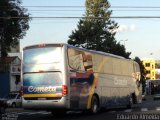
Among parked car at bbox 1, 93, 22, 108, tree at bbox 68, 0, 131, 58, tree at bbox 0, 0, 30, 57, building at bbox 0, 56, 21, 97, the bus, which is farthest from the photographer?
tree at bbox 68, 0, 131, 58

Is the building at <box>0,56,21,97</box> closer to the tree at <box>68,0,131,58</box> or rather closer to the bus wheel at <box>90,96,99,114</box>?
the tree at <box>68,0,131,58</box>

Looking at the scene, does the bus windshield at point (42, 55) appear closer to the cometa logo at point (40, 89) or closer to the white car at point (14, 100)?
the cometa logo at point (40, 89)

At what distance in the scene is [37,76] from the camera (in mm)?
23734

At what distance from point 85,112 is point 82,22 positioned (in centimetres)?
5419

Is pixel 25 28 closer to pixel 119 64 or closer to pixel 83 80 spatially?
pixel 119 64

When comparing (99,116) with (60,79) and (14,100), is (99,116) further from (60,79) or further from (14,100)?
(14,100)

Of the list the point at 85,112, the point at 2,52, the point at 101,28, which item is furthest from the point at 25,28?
the point at 85,112

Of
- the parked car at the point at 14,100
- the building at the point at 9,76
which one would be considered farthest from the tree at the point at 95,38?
the parked car at the point at 14,100

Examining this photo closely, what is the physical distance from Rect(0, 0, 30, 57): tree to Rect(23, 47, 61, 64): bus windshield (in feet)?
93.0

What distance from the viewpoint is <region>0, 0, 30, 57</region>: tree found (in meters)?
52.7

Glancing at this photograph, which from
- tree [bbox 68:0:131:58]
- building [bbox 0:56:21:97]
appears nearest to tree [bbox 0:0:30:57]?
building [bbox 0:56:21:97]

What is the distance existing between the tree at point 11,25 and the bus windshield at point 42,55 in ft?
93.0

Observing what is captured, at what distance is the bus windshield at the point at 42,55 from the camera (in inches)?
924

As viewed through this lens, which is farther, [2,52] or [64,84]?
[2,52]
